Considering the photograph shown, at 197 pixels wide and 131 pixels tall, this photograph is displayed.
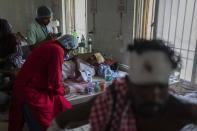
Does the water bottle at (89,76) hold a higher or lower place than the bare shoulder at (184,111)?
lower

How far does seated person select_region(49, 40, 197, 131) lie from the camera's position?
2.13 feet

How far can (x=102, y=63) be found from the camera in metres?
2.61

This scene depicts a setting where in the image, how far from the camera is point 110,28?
109 inches

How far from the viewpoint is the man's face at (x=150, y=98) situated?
63cm

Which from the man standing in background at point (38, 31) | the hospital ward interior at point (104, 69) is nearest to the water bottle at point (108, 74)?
the hospital ward interior at point (104, 69)

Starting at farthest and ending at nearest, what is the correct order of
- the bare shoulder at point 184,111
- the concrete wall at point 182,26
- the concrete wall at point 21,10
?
the concrete wall at point 21,10, the concrete wall at point 182,26, the bare shoulder at point 184,111

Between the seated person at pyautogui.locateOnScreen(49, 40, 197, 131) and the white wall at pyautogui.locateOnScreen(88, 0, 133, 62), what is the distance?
1.77 metres

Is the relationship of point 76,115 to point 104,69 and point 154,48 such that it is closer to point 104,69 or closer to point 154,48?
point 154,48

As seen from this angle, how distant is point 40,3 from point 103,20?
1538 mm

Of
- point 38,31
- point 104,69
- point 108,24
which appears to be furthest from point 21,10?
point 104,69

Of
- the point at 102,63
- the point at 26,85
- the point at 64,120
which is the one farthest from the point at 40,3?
the point at 64,120

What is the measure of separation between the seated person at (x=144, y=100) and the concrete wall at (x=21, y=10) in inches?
127

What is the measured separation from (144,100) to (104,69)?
6.12ft

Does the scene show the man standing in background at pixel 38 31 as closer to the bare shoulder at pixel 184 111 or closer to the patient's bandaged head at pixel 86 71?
the patient's bandaged head at pixel 86 71
